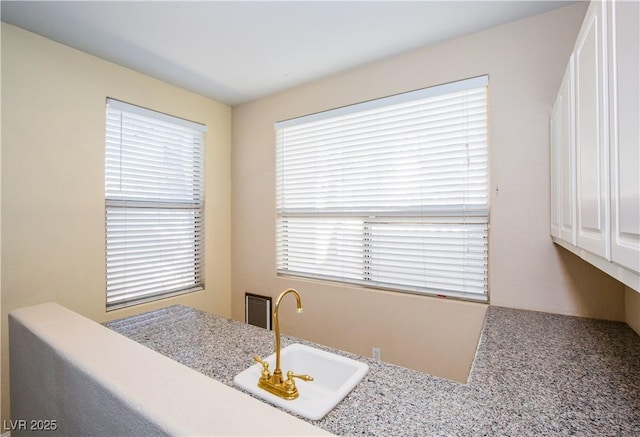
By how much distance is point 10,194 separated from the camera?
1852 millimetres

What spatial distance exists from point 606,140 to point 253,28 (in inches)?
75.2

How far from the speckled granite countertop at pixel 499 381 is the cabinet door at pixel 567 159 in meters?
0.51

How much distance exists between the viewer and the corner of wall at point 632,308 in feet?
4.82

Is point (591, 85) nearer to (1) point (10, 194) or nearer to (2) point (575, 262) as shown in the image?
(2) point (575, 262)

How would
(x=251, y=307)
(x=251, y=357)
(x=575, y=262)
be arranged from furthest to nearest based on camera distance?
(x=251, y=307), (x=575, y=262), (x=251, y=357)

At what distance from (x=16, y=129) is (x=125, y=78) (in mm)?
855

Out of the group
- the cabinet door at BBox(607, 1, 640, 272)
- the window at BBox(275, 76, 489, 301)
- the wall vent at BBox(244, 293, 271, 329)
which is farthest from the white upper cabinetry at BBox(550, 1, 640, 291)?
the wall vent at BBox(244, 293, 271, 329)

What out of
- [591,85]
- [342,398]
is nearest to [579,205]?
[591,85]

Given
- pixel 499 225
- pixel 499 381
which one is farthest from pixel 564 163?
pixel 499 381

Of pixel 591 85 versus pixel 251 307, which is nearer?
pixel 591 85

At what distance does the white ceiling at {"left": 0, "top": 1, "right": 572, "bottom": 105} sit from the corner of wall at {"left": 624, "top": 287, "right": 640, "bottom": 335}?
1641mm

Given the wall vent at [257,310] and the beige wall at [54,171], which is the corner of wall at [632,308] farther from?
the beige wall at [54,171]

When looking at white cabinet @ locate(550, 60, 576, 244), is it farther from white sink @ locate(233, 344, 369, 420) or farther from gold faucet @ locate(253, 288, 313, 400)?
gold faucet @ locate(253, 288, 313, 400)

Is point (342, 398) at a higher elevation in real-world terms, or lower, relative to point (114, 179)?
lower
